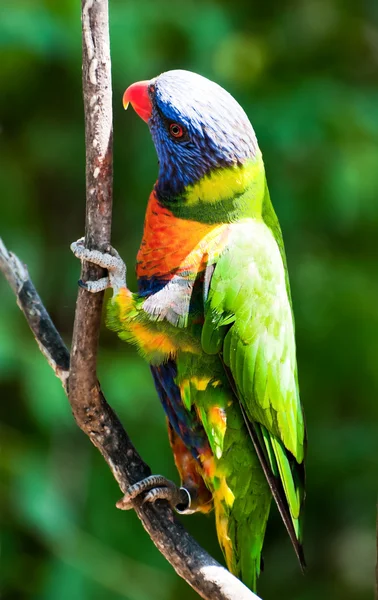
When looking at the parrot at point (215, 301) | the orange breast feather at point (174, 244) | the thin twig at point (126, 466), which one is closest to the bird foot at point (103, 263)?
the parrot at point (215, 301)

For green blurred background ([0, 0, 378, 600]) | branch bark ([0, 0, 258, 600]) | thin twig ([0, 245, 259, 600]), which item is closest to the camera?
branch bark ([0, 0, 258, 600])

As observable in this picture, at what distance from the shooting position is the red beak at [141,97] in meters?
2.04

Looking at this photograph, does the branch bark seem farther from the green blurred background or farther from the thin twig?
the green blurred background

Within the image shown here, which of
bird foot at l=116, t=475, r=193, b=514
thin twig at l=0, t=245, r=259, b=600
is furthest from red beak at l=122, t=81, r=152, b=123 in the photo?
bird foot at l=116, t=475, r=193, b=514

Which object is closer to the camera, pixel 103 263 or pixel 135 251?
pixel 103 263

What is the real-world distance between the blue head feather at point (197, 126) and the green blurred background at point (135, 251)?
1438 millimetres

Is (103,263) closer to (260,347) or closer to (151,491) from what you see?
(260,347)

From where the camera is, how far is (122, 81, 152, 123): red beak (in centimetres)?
204

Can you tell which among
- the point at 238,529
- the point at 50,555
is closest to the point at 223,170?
the point at 238,529

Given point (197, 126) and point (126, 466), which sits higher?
point (197, 126)

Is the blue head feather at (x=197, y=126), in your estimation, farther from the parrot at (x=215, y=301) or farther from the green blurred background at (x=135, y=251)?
the green blurred background at (x=135, y=251)

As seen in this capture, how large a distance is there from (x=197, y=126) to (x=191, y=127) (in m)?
0.02

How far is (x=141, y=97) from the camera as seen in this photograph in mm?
2055

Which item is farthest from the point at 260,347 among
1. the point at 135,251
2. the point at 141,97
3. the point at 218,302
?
the point at 135,251
